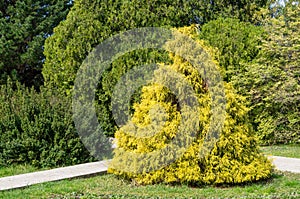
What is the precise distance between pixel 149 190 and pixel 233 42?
21.3 ft

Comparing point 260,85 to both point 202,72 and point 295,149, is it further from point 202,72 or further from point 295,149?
point 202,72

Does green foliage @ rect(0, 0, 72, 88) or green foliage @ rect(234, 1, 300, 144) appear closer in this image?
green foliage @ rect(234, 1, 300, 144)

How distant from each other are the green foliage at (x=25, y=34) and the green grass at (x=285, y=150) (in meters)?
10.4

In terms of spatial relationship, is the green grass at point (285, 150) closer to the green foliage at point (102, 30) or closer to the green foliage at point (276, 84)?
the green foliage at point (276, 84)

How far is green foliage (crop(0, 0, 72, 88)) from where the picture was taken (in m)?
17.3

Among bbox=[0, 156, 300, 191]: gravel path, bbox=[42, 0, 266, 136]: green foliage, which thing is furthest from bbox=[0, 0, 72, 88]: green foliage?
bbox=[0, 156, 300, 191]: gravel path

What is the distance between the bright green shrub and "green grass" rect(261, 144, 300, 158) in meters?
3.21

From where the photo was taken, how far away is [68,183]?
22.1 feet

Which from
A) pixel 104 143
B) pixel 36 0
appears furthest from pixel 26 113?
pixel 36 0

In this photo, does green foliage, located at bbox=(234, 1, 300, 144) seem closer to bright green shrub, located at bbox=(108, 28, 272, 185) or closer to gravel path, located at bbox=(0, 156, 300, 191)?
gravel path, located at bbox=(0, 156, 300, 191)

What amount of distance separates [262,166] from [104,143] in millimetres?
3434

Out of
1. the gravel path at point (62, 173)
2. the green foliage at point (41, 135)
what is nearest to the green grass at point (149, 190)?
the gravel path at point (62, 173)

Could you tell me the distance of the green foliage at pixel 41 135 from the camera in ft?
27.3

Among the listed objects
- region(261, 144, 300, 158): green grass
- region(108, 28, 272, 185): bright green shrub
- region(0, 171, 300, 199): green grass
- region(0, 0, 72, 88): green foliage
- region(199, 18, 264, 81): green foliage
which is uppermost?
region(0, 0, 72, 88): green foliage
